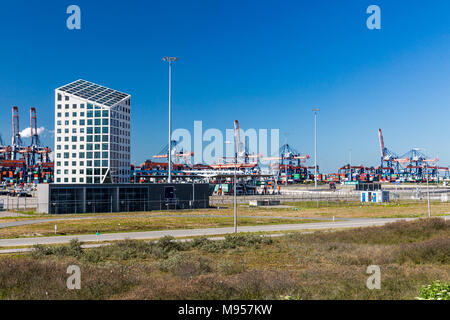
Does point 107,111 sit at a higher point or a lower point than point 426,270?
higher

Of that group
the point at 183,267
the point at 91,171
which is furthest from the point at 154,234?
the point at 91,171

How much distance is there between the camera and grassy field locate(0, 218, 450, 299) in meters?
14.9

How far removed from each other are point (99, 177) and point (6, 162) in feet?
366

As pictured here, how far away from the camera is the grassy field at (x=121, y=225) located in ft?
127

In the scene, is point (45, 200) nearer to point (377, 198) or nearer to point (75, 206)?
point (75, 206)

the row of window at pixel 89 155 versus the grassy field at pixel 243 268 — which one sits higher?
the row of window at pixel 89 155

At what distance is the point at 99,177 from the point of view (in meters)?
96.3

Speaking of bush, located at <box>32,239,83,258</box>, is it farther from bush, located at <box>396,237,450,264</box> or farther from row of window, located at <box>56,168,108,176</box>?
row of window, located at <box>56,168,108,176</box>

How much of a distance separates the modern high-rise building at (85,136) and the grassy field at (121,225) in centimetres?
4983

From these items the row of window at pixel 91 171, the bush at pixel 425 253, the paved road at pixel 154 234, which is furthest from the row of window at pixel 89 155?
the bush at pixel 425 253

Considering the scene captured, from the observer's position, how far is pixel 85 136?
321ft

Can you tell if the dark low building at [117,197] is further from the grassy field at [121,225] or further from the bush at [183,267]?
the bush at [183,267]

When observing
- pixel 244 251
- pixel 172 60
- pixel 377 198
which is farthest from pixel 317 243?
pixel 377 198

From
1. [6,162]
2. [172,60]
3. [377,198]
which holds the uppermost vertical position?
[172,60]
